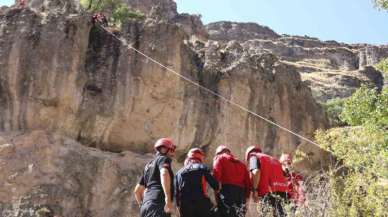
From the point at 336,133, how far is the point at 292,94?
187 inches

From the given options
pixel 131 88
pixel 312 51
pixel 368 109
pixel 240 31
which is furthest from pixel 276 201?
pixel 240 31

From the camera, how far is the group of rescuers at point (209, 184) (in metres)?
7.50

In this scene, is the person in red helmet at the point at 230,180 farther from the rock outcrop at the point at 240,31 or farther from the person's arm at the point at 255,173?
the rock outcrop at the point at 240,31

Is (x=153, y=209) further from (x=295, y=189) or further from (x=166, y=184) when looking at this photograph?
(x=295, y=189)

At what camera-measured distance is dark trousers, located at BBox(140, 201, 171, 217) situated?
24.0 ft

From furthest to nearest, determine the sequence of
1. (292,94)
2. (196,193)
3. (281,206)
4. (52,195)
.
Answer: (292,94) < (52,195) < (281,206) < (196,193)

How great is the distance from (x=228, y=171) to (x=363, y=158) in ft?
11.9

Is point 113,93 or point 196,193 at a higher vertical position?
point 113,93

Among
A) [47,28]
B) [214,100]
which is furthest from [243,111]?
[47,28]

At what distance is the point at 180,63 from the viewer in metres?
15.7

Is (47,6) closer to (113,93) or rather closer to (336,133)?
(113,93)

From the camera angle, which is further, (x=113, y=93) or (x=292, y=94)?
(x=292, y=94)

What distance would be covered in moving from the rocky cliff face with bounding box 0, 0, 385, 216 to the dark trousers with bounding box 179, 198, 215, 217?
→ 6239mm

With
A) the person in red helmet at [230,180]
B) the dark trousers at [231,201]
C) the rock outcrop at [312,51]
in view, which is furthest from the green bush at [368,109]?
the rock outcrop at [312,51]
